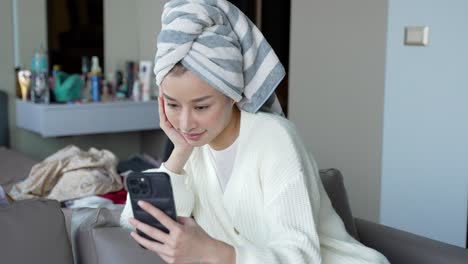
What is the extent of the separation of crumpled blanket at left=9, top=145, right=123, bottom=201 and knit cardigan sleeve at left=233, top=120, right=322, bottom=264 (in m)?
1.66

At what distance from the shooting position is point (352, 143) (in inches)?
139

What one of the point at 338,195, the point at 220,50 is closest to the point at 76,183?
the point at 338,195

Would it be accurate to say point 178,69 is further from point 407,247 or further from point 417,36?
point 417,36

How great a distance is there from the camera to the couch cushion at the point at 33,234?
1427 mm

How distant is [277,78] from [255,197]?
24 centimetres

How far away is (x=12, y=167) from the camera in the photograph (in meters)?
3.53

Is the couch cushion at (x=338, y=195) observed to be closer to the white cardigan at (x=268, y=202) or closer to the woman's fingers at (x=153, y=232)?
the white cardigan at (x=268, y=202)

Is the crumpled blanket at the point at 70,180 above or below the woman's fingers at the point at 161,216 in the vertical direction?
below

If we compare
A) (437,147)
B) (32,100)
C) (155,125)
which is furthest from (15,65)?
(437,147)

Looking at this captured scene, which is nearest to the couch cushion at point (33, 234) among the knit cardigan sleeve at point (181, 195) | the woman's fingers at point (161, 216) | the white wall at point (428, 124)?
the knit cardigan sleeve at point (181, 195)

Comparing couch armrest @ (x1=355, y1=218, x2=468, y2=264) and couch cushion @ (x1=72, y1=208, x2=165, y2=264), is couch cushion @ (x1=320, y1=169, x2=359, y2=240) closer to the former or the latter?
couch armrest @ (x1=355, y1=218, x2=468, y2=264)

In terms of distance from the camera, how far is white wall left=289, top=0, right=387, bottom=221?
3.34m

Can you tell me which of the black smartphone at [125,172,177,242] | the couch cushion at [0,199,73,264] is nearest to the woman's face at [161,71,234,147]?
the black smartphone at [125,172,177,242]

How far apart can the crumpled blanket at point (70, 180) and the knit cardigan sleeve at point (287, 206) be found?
1656 millimetres
